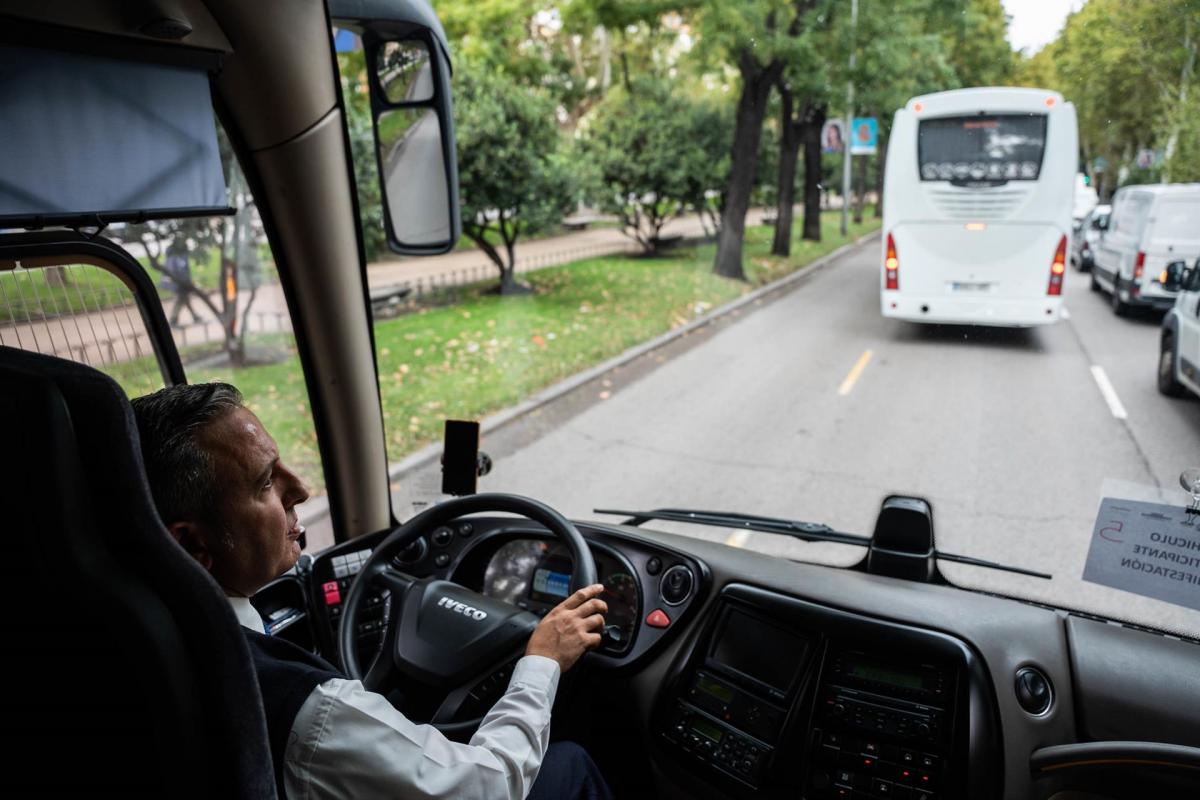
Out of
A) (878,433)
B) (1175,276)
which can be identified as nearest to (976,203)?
(1175,276)

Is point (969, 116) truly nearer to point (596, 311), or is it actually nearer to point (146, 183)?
point (146, 183)

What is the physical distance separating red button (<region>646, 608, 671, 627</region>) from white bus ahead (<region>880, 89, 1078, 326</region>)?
61.9 inches

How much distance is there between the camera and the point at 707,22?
4289 mm

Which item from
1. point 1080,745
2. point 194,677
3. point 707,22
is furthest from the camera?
point 707,22

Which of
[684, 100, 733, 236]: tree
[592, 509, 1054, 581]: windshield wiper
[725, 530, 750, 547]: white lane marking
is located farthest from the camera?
[684, 100, 733, 236]: tree

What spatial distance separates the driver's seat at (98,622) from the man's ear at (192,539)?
306 millimetres

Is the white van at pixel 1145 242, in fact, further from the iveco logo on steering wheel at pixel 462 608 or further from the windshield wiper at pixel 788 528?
the iveco logo on steering wheel at pixel 462 608

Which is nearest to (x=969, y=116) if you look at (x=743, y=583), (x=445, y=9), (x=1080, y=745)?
(x=743, y=583)

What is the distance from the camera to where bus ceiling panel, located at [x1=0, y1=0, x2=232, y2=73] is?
1918 millimetres

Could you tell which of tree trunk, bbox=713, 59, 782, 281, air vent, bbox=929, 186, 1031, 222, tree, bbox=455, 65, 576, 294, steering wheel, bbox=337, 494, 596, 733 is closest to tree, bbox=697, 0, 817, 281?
tree trunk, bbox=713, 59, 782, 281

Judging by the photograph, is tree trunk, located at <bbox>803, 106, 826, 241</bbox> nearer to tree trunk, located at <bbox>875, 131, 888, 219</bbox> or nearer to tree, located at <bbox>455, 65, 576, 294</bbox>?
tree trunk, located at <bbox>875, 131, 888, 219</bbox>

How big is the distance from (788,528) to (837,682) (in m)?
0.53

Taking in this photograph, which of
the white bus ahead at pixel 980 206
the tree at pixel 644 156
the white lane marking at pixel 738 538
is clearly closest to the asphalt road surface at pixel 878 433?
the white lane marking at pixel 738 538

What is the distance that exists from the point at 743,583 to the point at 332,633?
1.32 m
